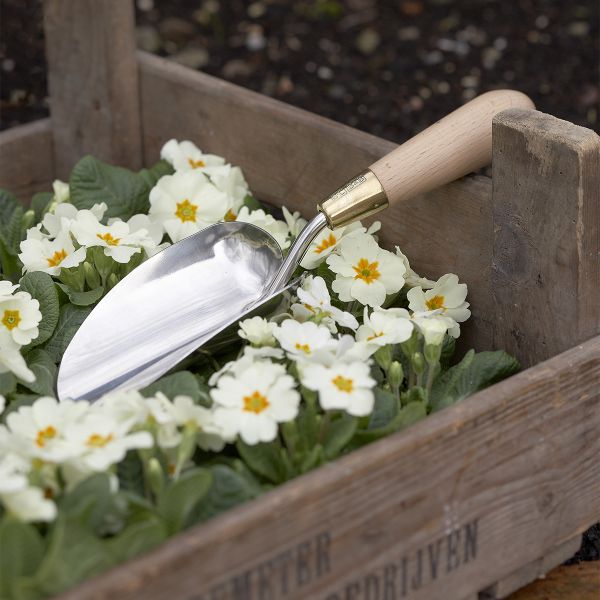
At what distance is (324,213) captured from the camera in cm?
132

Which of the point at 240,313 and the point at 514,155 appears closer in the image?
the point at 514,155

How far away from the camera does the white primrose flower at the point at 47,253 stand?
1368mm

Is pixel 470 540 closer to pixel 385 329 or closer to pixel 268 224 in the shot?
pixel 385 329

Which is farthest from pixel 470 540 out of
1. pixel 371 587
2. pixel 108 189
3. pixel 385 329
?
pixel 108 189

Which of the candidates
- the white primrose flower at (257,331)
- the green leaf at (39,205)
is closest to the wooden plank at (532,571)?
Result: the white primrose flower at (257,331)

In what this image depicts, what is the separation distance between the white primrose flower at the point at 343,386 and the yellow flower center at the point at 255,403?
4 centimetres

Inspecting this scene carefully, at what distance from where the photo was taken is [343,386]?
1.06 meters

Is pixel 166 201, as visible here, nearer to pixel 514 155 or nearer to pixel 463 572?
pixel 514 155

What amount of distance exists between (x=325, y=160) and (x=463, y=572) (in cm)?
65

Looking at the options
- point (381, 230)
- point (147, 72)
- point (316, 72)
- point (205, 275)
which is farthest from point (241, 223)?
point (316, 72)

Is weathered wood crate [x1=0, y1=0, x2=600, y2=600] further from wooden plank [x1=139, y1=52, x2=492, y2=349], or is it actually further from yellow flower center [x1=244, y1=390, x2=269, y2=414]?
yellow flower center [x1=244, y1=390, x2=269, y2=414]

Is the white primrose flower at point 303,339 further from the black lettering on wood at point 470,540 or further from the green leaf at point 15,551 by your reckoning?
the green leaf at point 15,551

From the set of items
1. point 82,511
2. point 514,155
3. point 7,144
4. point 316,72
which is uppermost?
point 514,155

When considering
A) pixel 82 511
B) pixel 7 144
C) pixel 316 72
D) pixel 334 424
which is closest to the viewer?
pixel 82 511
